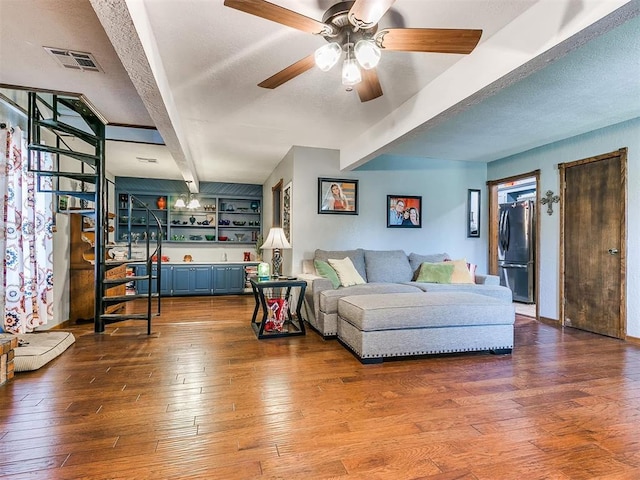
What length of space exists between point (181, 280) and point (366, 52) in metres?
6.05

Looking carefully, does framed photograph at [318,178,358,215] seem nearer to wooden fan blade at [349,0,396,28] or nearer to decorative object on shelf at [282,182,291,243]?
decorative object on shelf at [282,182,291,243]

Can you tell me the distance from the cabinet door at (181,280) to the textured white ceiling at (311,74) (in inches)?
112

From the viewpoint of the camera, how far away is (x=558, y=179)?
4641 mm

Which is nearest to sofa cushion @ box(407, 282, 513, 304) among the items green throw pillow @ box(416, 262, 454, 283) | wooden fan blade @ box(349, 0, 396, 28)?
green throw pillow @ box(416, 262, 454, 283)

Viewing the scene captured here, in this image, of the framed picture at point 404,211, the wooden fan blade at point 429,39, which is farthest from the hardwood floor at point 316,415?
the framed picture at point 404,211

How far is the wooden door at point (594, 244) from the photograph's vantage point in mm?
3910

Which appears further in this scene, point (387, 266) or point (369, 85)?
point (387, 266)

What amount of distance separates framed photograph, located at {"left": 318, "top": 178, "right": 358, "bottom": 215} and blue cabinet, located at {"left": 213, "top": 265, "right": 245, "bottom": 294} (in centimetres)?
301

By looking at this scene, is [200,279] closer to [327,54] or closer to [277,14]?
[327,54]

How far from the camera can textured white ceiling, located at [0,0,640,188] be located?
6.56 ft

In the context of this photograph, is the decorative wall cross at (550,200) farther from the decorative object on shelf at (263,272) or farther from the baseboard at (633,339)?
the decorative object on shelf at (263,272)

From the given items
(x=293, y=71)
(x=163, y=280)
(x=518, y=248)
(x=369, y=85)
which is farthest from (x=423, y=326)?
(x=163, y=280)

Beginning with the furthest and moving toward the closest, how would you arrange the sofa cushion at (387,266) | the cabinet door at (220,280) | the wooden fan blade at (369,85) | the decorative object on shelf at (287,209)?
the cabinet door at (220,280), the decorative object on shelf at (287,209), the sofa cushion at (387,266), the wooden fan blade at (369,85)

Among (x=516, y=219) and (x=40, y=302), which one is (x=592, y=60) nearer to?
(x=516, y=219)
